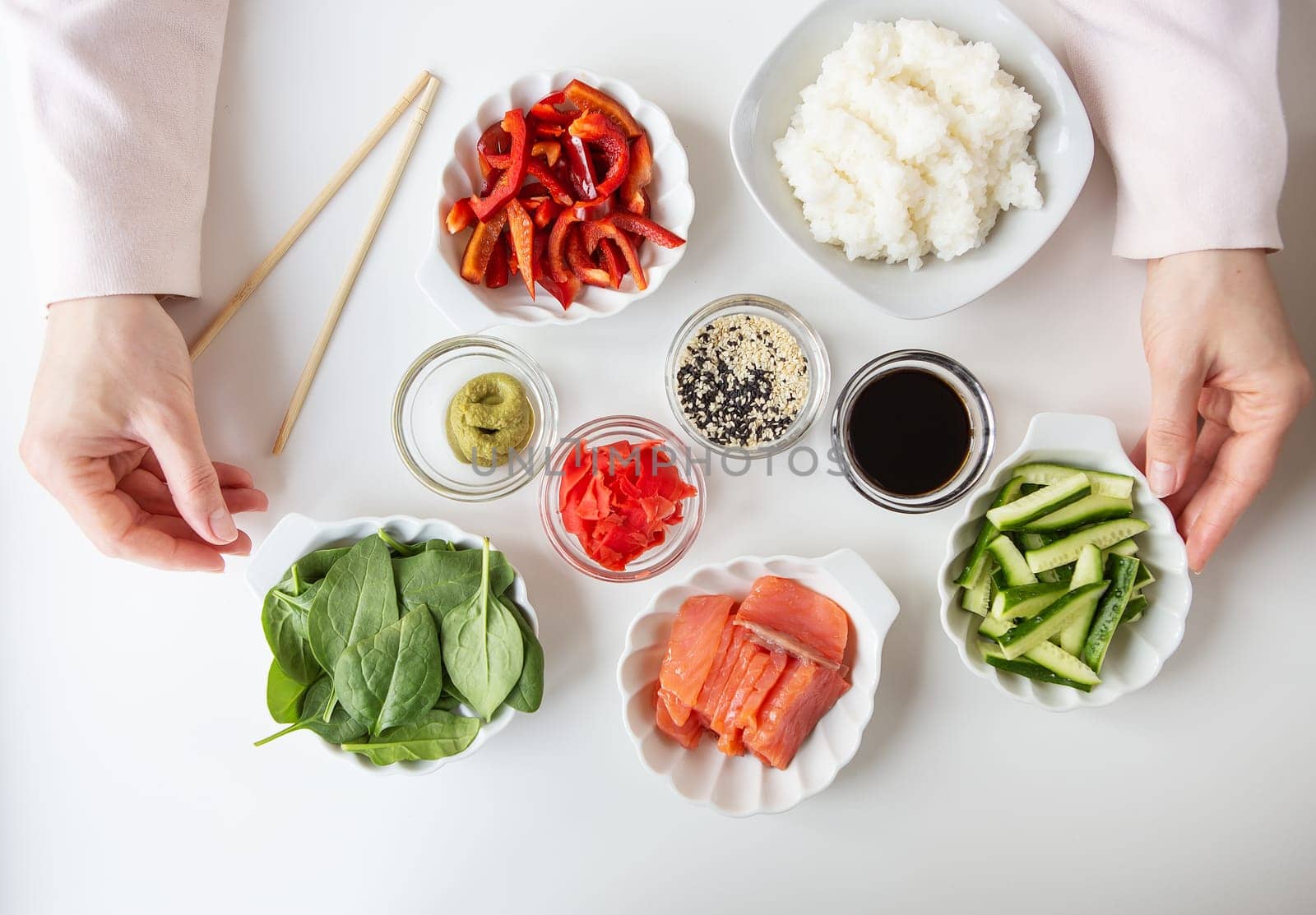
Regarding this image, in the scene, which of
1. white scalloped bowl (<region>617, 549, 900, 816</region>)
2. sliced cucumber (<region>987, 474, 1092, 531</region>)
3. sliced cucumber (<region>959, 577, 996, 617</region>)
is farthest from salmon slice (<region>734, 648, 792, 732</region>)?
sliced cucumber (<region>987, 474, 1092, 531</region>)

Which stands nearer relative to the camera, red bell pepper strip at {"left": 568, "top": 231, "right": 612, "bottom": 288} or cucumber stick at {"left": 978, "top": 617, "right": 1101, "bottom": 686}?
cucumber stick at {"left": 978, "top": 617, "right": 1101, "bottom": 686}

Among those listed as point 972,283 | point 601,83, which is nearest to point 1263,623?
point 972,283

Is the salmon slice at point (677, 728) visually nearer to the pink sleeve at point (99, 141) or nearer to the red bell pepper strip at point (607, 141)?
the red bell pepper strip at point (607, 141)

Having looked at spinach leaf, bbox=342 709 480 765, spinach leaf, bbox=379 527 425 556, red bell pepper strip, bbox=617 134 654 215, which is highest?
red bell pepper strip, bbox=617 134 654 215

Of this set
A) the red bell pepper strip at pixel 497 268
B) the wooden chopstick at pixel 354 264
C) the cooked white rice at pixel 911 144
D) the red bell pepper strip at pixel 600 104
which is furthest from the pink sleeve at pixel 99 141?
the cooked white rice at pixel 911 144

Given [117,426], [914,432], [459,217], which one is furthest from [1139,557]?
[117,426]

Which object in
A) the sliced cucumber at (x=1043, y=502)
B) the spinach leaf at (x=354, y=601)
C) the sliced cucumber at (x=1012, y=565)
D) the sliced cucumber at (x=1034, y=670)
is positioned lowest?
the spinach leaf at (x=354, y=601)

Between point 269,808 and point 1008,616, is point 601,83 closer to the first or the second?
point 1008,616

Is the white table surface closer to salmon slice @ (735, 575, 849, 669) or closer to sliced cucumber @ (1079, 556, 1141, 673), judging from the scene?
salmon slice @ (735, 575, 849, 669)
